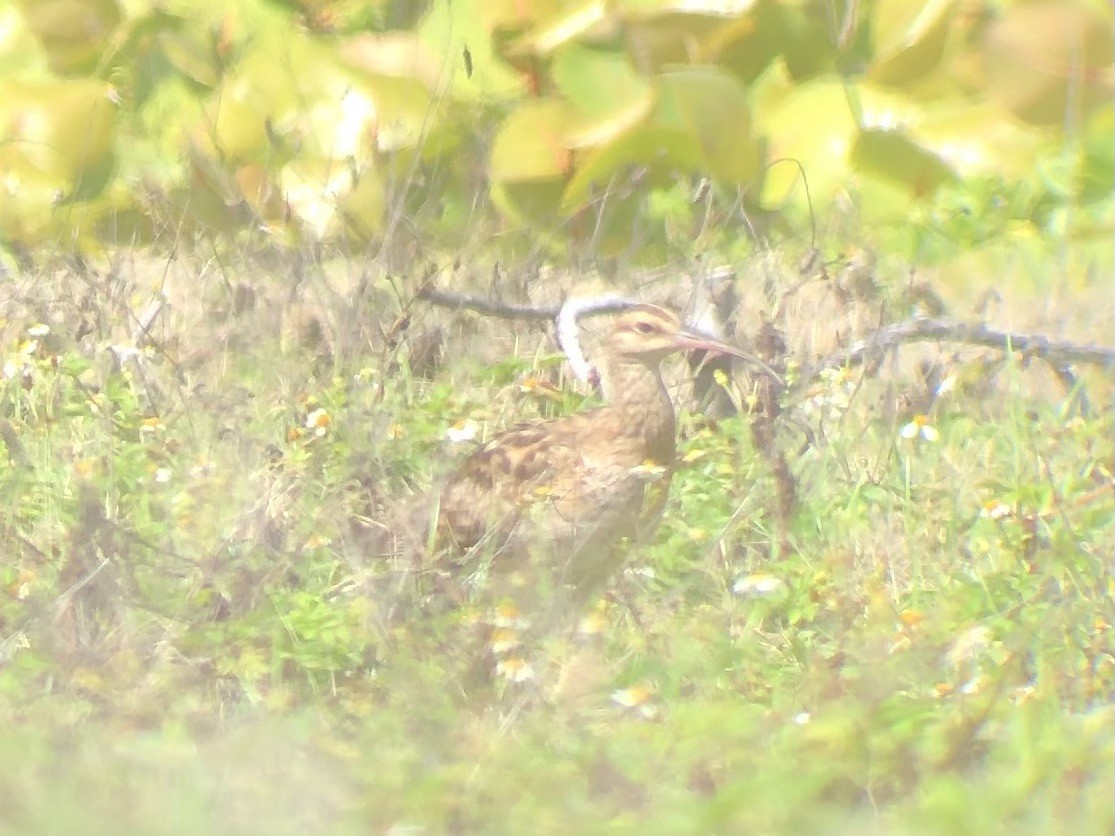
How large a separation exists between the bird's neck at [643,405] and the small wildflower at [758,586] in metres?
0.72

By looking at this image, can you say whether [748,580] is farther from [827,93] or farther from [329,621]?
[827,93]

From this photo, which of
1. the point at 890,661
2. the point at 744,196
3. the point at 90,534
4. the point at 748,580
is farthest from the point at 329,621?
the point at 744,196

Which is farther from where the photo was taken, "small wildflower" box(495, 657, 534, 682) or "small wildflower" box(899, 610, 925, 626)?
"small wildflower" box(899, 610, 925, 626)

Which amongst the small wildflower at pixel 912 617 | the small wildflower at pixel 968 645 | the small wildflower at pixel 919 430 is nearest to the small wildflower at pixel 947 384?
the small wildflower at pixel 919 430

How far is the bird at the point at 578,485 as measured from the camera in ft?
14.9

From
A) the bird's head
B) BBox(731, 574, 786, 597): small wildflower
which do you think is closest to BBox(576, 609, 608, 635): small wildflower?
BBox(731, 574, 786, 597): small wildflower

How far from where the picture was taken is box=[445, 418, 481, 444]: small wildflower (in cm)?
509

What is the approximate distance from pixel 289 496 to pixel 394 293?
1.06 m

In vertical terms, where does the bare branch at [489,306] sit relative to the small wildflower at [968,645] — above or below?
below

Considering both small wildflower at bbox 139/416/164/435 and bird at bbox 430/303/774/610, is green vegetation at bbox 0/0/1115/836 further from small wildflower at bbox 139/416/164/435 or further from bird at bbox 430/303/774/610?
bird at bbox 430/303/774/610

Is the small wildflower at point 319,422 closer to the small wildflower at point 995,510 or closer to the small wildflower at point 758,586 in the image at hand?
the small wildflower at point 758,586

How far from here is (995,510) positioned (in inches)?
177

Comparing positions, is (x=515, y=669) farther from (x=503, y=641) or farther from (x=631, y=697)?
(x=631, y=697)

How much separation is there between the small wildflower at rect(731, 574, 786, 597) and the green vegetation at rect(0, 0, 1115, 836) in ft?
0.08
